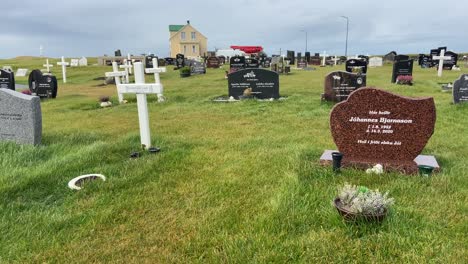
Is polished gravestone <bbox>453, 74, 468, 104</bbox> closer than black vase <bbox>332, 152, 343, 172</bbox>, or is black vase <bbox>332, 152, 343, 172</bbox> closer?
black vase <bbox>332, 152, 343, 172</bbox>

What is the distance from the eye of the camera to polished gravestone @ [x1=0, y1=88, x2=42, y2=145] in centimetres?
652

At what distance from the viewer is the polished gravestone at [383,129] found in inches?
190

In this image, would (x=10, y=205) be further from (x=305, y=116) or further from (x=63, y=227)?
(x=305, y=116)

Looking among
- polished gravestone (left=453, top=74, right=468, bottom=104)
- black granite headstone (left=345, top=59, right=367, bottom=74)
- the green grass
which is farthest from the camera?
black granite headstone (left=345, top=59, right=367, bottom=74)

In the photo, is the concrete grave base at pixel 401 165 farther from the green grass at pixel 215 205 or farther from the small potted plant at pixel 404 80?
the small potted plant at pixel 404 80

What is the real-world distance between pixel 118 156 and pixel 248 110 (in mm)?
5970

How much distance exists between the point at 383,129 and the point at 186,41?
65919 mm

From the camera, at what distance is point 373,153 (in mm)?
5098

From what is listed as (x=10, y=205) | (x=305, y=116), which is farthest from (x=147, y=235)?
(x=305, y=116)

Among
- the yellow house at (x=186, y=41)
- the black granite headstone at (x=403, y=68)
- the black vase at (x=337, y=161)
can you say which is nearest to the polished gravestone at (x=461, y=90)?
the black vase at (x=337, y=161)

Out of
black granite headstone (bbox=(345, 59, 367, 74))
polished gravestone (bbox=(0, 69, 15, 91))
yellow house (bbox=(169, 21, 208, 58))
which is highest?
yellow house (bbox=(169, 21, 208, 58))

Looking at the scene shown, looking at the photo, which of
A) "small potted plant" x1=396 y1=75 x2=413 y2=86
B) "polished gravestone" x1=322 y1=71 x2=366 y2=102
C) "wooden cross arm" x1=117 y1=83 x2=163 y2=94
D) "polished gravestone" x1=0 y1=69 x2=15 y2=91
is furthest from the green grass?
"polished gravestone" x1=0 y1=69 x2=15 y2=91

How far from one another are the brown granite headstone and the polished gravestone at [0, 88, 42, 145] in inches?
210

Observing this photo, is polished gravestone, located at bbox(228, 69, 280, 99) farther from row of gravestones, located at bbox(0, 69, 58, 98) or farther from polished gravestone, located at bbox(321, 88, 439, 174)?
row of gravestones, located at bbox(0, 69, 58, 98)
